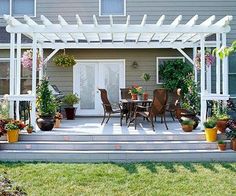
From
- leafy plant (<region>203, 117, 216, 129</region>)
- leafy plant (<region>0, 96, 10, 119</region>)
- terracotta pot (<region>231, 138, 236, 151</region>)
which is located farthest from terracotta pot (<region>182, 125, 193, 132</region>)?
leafy plant (<region>0, 96, 10, 119</region>)

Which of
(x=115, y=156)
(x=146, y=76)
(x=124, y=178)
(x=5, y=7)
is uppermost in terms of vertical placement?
(x=5, y=7)

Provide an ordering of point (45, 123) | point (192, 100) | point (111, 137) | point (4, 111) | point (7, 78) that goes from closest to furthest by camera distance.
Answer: point (111, 137) < point (4, 111) < point (45, 123) < point (192, 100) < point (7, 78)

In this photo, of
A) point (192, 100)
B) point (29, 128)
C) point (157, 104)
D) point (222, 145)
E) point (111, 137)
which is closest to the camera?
point (222, 145)

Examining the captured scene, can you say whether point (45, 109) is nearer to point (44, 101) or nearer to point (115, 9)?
point (44, 101)

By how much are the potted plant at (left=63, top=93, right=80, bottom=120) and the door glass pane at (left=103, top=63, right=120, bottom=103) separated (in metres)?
1.36

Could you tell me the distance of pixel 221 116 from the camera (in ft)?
26.6

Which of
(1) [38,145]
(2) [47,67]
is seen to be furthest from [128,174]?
(2) [47,67]

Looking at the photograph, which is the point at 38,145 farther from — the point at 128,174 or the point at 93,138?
the point at 128,174

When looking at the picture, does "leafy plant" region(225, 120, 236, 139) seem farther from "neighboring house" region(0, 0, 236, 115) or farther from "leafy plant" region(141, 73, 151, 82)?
"neighboring house" region(0, 0, 236, 115)

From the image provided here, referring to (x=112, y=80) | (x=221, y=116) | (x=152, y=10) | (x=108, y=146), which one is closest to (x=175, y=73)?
(x=112, y=80)

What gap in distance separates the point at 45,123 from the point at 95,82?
4199mm

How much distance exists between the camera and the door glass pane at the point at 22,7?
12352mm

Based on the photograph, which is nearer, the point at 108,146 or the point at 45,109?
the point at 108,146

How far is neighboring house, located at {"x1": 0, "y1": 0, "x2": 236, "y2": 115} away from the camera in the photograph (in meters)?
12.1
